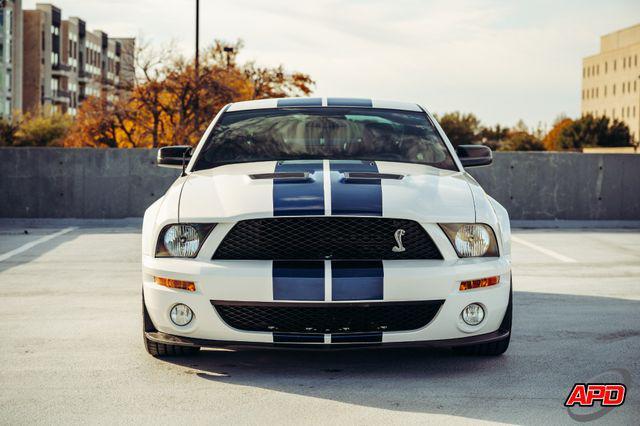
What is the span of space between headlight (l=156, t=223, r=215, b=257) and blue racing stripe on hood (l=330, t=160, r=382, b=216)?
658 mm

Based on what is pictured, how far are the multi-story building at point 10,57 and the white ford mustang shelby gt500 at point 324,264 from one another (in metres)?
71.5

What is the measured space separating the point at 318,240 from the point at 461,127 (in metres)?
106

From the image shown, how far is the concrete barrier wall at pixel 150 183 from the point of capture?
59.0ft

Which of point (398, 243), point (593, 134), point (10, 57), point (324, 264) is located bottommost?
point (324, 264)

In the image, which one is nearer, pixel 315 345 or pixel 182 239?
pixel 315 345

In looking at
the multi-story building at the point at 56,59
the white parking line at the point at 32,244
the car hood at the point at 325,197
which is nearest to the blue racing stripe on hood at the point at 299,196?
the car hood at the point at 325,197

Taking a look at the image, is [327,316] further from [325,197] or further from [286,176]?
[286,176]

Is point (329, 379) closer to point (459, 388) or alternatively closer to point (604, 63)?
point (459, 388)

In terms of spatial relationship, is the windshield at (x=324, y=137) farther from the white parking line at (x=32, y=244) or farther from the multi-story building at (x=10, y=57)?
the multi-story building at (x=10, y=57)

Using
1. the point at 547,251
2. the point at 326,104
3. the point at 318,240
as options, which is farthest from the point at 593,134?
the point at 318,240

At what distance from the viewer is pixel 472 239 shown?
17.5ft

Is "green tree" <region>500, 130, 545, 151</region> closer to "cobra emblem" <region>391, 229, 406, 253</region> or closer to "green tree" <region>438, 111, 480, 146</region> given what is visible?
"green tree" <region>438, 111, 480, 146</region>

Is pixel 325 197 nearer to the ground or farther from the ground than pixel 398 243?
farther from the ground

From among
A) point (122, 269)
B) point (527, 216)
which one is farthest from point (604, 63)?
point (122, 269)
